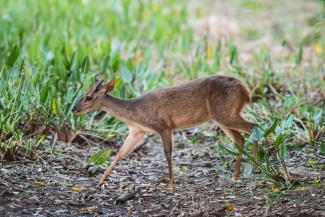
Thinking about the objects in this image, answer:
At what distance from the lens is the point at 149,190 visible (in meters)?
4.74

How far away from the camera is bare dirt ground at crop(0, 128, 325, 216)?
4109 millimetres

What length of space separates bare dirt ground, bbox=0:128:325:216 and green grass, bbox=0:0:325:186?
0.34 meters

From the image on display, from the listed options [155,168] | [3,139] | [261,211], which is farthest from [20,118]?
[261,211]

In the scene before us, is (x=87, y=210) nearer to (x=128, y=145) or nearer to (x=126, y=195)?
(x=126, y=195)

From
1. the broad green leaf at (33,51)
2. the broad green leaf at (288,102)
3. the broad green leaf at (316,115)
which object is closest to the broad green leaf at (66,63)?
the broad green leaf at (33,51)

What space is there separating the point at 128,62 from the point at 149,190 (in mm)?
2649

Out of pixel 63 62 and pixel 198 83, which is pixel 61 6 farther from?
pixel 198 83

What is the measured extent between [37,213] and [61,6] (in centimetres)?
636

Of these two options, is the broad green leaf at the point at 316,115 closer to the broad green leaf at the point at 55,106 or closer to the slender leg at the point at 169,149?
the slender leg at the point at 169,149

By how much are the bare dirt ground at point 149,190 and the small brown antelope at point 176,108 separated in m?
0.25

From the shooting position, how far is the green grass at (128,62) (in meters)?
5.53

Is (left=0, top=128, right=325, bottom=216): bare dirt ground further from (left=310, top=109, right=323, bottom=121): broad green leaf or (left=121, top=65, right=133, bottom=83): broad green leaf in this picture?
(left=121, top=65, right=133, bottom=83): broad green leaf

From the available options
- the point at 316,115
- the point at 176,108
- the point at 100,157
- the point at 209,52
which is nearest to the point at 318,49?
the point at 209,52

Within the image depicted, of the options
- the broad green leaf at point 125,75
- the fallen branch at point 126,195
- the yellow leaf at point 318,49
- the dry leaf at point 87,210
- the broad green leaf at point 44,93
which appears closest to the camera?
the dry leaf at point 87,210
